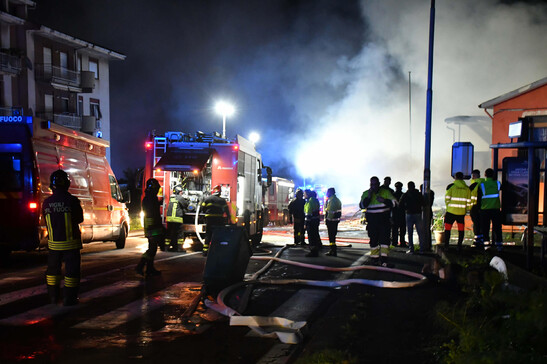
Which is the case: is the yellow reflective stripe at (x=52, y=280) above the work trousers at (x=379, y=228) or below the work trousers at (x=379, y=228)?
below

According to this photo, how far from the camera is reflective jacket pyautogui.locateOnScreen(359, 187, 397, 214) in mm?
10266

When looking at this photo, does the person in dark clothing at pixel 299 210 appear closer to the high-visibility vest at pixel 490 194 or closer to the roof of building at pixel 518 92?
the high-visibility vest at pixel 490 194

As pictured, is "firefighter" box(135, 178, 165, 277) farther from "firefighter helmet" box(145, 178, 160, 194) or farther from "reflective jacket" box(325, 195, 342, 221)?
"reflective jacket" box(325, 195, 342, 221)

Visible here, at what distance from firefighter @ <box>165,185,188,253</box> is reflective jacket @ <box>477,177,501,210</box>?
7.33 metres

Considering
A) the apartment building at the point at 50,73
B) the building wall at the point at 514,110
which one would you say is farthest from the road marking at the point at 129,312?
the apartment building at the point at 50,73

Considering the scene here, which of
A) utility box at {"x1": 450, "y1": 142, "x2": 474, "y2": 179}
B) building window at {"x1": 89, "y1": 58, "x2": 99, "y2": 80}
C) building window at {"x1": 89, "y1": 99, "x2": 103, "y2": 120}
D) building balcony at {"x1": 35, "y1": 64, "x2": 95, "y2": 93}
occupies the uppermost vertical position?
building window at {"x1": 89, "y1": 58, "x2": 99, "y2": 80}

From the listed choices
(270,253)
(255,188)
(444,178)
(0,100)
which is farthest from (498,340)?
(0,100)

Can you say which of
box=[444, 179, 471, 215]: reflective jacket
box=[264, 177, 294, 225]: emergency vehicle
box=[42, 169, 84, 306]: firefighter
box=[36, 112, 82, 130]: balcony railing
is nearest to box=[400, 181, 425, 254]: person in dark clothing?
box=[444, 179, 471, 215]: reflective jacket

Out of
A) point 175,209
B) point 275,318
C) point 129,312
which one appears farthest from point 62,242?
point 175,209

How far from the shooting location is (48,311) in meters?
6.23

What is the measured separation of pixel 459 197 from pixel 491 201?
0.71 metres

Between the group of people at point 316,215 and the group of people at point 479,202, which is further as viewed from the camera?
the group of people at point 316,215

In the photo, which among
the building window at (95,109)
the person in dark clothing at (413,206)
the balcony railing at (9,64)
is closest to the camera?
the person in dark clothing at (413,206)

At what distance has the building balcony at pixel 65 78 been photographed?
34.2 m
